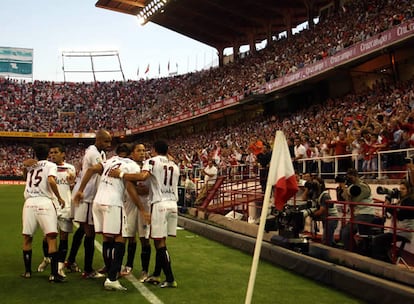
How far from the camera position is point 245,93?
31.2 m

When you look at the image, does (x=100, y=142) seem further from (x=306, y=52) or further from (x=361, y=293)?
(x=306, y=52)

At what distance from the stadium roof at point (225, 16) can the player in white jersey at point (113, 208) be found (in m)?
30.3

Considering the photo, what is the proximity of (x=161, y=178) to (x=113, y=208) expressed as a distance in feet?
2.55

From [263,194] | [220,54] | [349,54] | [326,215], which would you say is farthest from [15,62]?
[326,215]

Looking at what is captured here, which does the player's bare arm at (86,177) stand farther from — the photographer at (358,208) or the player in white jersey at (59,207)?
the photographer at (358,208)

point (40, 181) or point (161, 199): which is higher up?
point (40, 181)

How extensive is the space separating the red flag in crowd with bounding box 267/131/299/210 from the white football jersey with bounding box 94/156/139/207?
2641 millimetres

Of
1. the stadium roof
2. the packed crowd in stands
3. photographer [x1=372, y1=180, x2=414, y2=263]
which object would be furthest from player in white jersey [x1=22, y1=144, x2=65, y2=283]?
the stadium roof

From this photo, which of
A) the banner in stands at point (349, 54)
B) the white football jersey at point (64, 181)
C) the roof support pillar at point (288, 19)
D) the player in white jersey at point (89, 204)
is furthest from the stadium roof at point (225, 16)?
the player in white jersey at point (89, 204)

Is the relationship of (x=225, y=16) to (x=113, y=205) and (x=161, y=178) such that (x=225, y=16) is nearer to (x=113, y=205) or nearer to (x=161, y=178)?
(x=161, y=178)

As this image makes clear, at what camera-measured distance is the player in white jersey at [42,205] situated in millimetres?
6797

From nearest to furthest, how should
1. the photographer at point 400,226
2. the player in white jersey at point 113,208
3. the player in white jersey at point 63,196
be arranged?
the player in white jersey at point 113,208, the photographer at point 400,226, the player in white jersey at point 63,196

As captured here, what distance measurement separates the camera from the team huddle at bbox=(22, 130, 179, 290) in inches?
254

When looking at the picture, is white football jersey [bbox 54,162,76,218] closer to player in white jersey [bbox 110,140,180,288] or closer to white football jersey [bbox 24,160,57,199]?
white football jersey [bbox 24,160,57,199]
